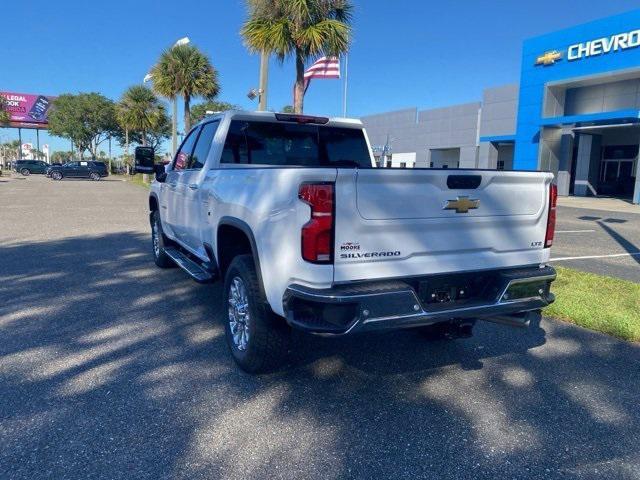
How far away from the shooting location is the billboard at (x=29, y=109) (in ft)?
237

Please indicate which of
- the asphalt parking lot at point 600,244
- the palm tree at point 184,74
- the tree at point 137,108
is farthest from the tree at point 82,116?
the asphalt parking lot at point 600,244

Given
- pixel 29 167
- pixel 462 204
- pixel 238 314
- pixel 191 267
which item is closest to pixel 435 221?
pixel 462 204

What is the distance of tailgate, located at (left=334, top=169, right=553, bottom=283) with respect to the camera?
291cm

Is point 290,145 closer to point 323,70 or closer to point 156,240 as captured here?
point 156,240

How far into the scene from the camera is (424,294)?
318cm

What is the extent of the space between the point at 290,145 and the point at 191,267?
5.22 feet

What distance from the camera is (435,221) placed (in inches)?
125

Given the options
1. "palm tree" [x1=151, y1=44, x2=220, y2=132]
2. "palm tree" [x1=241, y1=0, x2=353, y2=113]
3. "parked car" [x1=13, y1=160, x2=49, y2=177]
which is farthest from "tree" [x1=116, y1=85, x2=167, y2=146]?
"palm tree" [x1=241, y1=0, x2=353, y2=113]

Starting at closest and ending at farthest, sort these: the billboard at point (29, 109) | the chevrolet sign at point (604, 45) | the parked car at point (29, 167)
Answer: the chevrolet sign at point (604, 45) → the parked car at point (29, 167) → the billboard at point (29, 109)

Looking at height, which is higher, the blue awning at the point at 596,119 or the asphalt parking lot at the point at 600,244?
the blue awning at the point at 596,119

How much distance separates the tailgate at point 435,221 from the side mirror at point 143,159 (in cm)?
426

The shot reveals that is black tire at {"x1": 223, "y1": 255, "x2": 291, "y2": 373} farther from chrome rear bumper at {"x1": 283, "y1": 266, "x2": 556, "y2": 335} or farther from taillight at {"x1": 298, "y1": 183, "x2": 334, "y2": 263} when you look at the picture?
taillight at {"x1": 298, "y1": 183, "x2": 334, "y2": 263}

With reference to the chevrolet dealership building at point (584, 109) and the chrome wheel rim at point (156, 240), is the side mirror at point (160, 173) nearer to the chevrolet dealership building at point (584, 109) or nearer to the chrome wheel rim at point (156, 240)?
the chrome wheel rim at point (156, 240)

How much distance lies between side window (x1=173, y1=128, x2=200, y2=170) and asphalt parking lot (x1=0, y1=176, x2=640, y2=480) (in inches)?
68.1
